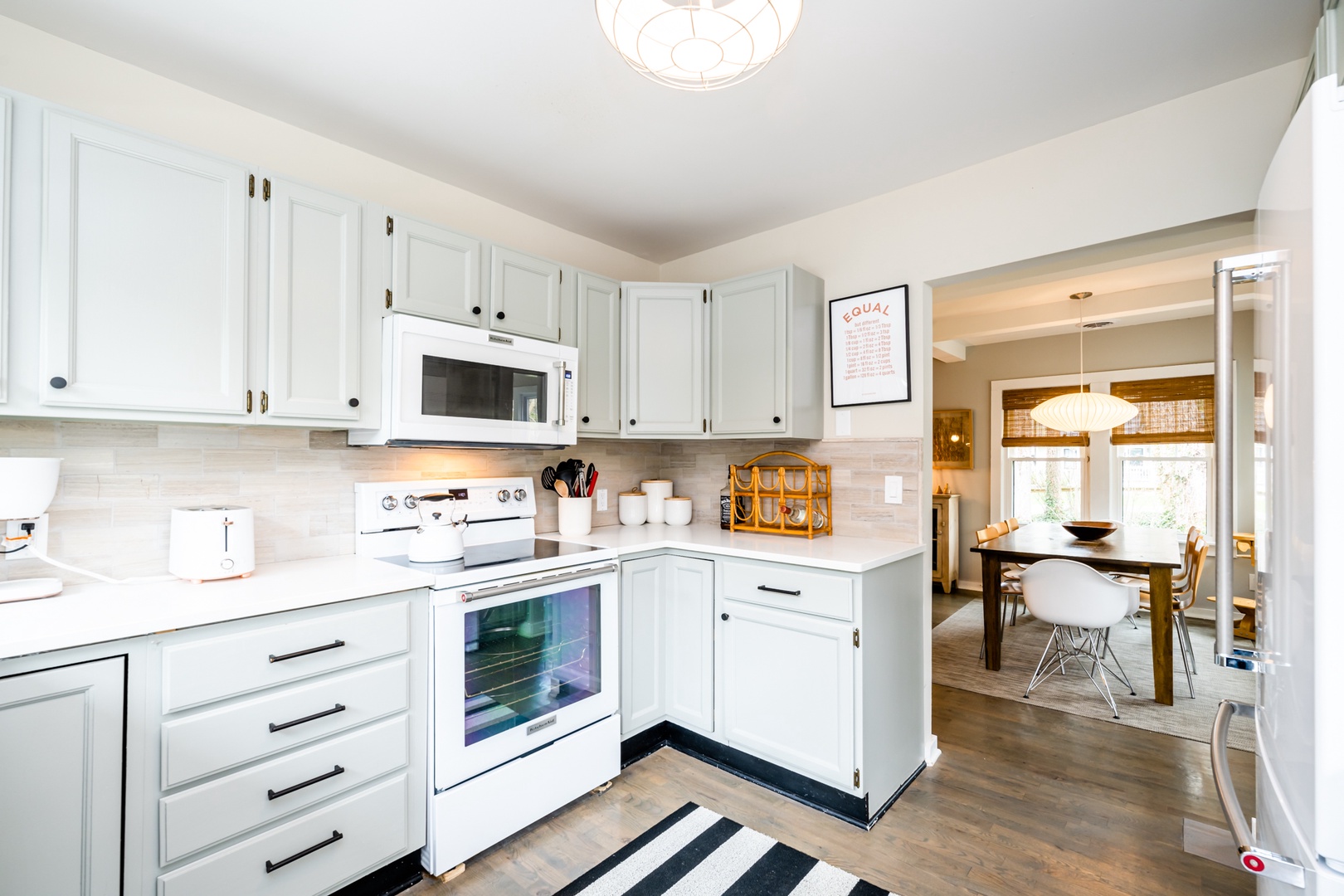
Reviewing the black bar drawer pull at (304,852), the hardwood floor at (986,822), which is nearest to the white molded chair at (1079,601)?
the hardwood floor at (986,822)

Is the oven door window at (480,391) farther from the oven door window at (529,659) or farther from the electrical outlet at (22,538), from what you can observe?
the electrical outlet at (22,538)

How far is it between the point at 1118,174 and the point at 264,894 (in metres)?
3.48

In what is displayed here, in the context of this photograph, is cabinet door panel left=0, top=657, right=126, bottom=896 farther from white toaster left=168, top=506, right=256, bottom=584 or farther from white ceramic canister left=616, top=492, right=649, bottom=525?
white ceramic canister left=616, top=492, right=649, bottom=525

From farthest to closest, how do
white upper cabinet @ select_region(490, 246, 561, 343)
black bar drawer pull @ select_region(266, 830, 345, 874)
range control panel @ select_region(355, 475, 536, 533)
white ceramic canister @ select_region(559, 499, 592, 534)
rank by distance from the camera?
white ceramic canister @ select_region(559, 499, 592, 534), white upper cabinet @ select_region(490, 246, 561, 343), range control panel @ select_region(355, 475, 536, 533), black bar drawer pull @ select_region(266, 830, 345, 874)

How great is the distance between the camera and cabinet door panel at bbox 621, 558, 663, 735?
250cm

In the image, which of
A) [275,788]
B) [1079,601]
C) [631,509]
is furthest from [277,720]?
[1079,601]

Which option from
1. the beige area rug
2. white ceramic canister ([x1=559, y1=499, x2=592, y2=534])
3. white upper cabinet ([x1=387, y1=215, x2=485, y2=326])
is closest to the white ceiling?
white upper cabinet ([x1=387, y1=215, x2=485, y2=326])

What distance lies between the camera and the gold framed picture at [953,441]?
19.8ft

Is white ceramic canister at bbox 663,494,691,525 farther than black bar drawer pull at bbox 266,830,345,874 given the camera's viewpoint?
Yes

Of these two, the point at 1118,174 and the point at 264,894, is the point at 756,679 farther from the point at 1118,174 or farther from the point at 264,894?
the point at 1118,174

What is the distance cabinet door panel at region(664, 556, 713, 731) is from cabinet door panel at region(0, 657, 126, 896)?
1.81m

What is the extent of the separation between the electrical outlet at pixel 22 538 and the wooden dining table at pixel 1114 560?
4201 mm

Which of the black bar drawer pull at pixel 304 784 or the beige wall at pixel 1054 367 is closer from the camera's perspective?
the black bar drawer pull at pixel 304 784

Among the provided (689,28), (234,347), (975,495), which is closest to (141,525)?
(234,347)
